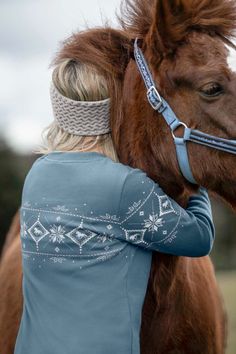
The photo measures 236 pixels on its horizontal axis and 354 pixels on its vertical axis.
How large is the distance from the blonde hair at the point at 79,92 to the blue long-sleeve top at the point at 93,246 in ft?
0.30

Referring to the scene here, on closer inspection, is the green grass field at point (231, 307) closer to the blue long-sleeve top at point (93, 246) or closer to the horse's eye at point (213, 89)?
the blue long-sleeve top at point (93, 246)

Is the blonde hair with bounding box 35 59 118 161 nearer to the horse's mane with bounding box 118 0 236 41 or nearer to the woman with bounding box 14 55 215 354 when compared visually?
the woman with bounding box 14 55 215 354

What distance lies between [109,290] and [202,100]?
955 millimetres

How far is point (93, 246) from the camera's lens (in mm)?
3889

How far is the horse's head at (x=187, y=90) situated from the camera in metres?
3.81

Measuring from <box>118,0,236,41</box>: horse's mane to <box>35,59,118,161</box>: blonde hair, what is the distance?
0.32 meters

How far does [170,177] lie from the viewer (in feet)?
13.3

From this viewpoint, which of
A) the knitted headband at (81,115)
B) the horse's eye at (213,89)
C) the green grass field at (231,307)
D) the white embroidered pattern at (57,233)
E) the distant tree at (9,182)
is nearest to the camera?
the horse's eye at (213,89)

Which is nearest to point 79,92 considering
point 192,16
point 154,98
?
point 154,98

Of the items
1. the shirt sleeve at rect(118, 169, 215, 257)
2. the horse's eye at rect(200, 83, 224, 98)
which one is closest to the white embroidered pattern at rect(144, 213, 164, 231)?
the shirt sleeve at rect(118, 169, 215, 257)

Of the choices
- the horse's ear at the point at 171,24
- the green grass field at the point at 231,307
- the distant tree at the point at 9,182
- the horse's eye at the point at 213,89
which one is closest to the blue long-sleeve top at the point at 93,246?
the horse's eye at the point at 213,89

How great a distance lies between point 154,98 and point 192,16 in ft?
1.38

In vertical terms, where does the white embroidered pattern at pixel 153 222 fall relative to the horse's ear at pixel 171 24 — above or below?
below

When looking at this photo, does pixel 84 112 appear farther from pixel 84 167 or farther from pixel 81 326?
pixel 81 326
